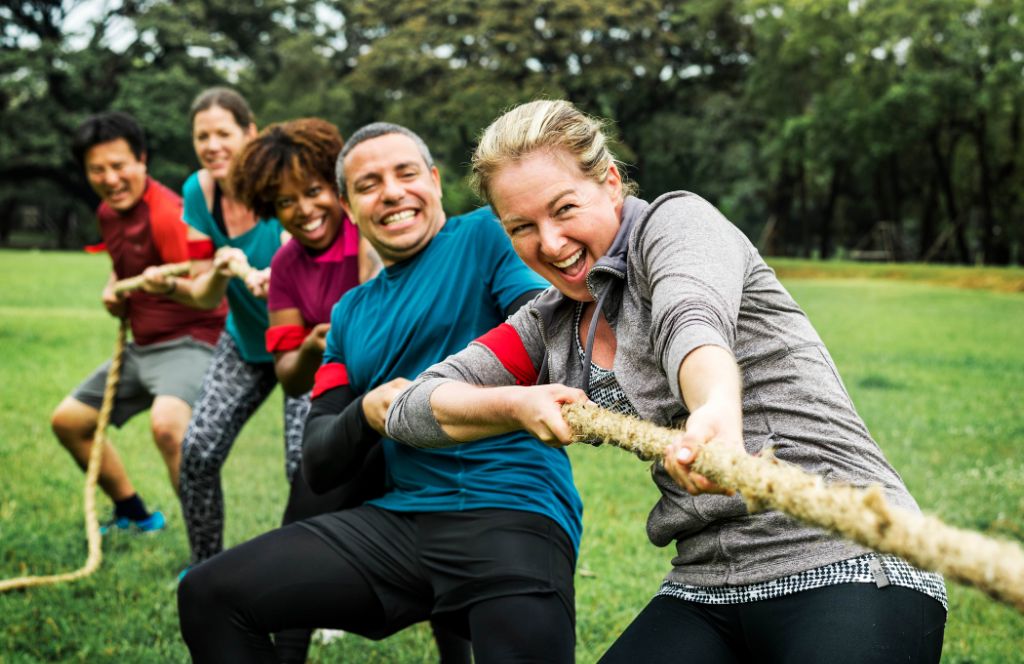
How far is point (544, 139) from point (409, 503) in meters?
1.27

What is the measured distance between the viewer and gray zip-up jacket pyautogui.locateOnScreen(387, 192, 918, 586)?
220 centimetres

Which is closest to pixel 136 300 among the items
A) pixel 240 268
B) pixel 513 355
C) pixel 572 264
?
pixel 240 268

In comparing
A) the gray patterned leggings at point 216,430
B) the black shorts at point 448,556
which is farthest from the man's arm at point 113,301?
the black shorts at point 448,556

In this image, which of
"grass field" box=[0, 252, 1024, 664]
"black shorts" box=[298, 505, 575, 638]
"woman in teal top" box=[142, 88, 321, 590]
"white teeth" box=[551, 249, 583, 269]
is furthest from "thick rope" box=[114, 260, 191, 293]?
"white teeth" box=[551, 249, 583, 269]

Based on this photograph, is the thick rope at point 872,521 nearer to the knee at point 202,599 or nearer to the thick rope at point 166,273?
the knee at point 202,599

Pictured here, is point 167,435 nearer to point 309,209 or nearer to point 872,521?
point 309,209

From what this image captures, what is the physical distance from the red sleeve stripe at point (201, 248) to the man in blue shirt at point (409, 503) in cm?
195

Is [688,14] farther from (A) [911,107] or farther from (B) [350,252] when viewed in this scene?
(B) [350,252]

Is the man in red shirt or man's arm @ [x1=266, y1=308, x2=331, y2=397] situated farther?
the man in red shirt

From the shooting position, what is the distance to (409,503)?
3.19 m

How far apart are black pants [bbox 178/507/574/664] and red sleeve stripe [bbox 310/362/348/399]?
48cm

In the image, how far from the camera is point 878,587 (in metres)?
2.21

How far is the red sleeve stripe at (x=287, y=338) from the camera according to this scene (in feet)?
13.8

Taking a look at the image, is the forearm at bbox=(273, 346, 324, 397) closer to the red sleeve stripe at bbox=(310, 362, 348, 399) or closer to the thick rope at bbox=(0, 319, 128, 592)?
the red sleeve stripe at bbox=(310, 362, 348, 399)
